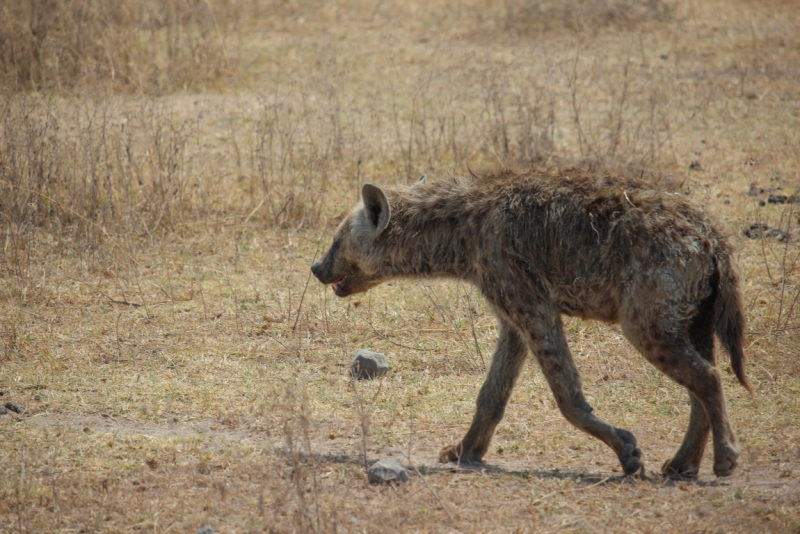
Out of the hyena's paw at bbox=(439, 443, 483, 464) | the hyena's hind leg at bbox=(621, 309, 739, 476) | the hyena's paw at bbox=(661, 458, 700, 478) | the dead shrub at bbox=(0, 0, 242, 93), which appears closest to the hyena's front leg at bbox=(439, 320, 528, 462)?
the hyena's paw at bbox=(439, 443, 483, 464)

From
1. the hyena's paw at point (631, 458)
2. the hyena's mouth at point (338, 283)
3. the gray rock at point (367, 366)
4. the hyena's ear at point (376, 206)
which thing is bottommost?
the gray rock at point (367, 366)

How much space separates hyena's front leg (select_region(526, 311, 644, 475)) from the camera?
3.98 meters

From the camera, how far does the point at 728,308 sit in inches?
154

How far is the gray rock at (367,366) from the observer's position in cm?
519

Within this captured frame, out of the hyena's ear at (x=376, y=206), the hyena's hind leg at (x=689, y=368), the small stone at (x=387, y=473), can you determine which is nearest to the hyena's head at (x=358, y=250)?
the hyena's ear at (x=376, y=206)

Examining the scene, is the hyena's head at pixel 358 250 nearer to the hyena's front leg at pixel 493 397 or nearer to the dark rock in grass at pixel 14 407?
the hyena's front leg at pixel 493 397

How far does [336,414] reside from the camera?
4.79 m

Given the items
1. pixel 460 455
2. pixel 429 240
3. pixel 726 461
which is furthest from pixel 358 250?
pixel 726 461

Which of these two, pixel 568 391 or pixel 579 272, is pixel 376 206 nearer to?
pixel 579 272

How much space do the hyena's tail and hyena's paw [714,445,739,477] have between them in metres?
0.44

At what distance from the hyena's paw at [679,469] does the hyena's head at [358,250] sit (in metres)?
1.73

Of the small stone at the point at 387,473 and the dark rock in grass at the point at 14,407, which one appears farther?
the dark rock in grass at the point at 14,407

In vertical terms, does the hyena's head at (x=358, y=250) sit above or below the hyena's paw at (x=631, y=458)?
above

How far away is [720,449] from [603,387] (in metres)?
1.25
